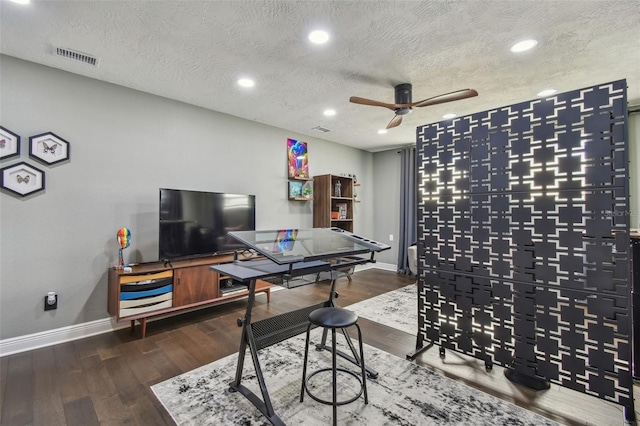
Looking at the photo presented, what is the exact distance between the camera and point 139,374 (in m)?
2.17

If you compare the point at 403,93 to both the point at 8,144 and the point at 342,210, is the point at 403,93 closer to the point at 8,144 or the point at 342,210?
the point at 342,210

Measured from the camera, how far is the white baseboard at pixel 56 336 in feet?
8.07

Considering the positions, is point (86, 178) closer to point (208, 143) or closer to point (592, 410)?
point (208, 143)

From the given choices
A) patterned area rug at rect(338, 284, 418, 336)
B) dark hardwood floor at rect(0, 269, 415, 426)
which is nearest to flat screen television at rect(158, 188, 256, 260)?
dark hardwood floor at rect(0, 269, 415, 426)

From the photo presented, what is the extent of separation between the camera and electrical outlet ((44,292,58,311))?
2635 mm

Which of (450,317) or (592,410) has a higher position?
(450,317)

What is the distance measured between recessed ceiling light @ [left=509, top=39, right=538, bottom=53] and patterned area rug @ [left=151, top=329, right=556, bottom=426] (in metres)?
2.71

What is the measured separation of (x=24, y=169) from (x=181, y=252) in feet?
5.07

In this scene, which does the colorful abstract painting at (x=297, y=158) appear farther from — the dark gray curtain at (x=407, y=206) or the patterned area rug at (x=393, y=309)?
the patterned area rug at (x=393, y=309)

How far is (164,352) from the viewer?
252cm

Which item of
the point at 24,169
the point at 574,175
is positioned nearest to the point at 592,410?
the point at 574,175

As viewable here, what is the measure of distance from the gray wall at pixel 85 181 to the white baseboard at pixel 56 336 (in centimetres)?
6

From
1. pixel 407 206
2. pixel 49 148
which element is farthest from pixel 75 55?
pixel 407 206

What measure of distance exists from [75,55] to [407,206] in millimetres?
5450
